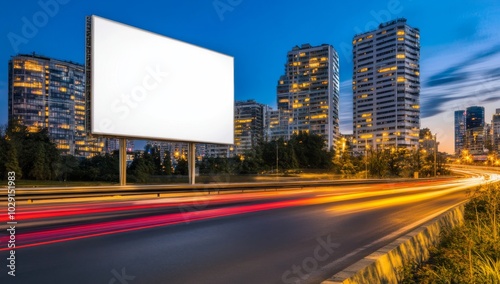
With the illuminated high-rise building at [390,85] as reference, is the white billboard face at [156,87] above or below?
below

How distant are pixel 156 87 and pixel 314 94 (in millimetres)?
171554

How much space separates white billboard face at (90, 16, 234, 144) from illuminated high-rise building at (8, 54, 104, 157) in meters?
133

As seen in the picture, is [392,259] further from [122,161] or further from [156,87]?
[156,87]

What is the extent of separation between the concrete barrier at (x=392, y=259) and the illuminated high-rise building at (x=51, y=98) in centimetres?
15408

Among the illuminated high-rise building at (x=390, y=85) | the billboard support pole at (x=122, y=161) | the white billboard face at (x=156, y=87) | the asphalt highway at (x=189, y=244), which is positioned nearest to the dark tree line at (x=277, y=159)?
the white billboard face at (x=156, y=87)

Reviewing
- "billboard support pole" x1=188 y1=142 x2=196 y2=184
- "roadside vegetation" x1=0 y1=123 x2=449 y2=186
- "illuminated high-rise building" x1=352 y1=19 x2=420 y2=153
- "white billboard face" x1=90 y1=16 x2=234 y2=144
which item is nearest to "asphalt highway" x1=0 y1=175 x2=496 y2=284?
"white billboard face" x1=90 y1=16 x2=234 y2=144

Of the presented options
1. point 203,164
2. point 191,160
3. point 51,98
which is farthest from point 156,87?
point 51,98

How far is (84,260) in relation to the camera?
275 inches

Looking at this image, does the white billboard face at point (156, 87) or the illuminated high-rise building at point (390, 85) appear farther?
the illuminated high-rise building at point (390, 85)

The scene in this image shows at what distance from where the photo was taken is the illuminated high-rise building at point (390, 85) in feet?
576

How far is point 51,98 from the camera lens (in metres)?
160

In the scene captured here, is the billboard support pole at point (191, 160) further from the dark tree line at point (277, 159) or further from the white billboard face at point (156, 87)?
the dark tree line at point (277, 159)

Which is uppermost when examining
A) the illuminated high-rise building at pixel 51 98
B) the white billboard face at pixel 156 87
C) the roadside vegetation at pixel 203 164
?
the illuminated high-rise building at pixel 51 98

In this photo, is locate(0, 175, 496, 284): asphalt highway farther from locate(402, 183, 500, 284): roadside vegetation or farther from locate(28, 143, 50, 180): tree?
locate(28, 143, 50, 180): tree
